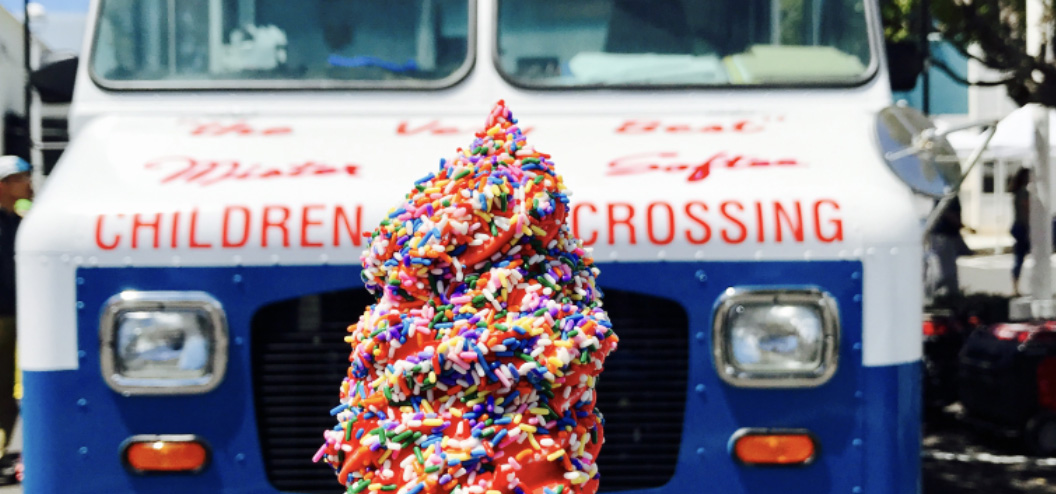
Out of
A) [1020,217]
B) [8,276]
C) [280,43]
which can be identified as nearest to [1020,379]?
[280,43]

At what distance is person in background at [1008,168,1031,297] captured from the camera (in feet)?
43.2

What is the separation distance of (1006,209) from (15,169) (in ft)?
97.9

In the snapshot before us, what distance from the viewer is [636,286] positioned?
3.04 m

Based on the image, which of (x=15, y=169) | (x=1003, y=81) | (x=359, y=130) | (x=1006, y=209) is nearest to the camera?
(x=359, y=130)

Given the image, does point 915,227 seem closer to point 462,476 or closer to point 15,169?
point 462,476

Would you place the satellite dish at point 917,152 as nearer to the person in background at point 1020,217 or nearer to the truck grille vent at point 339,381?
the truck grille vent at point 339,381

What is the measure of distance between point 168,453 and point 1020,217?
13.1m

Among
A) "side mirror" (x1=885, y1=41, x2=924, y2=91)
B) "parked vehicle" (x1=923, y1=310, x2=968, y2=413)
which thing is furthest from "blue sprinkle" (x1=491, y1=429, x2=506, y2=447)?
"parked vehicle" (x1=923, y1=310, x2=968, y2=413)

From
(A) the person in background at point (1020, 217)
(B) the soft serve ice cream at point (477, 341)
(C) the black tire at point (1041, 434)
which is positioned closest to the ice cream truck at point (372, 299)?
(B) the soft serve ice cream at point (477, 341)

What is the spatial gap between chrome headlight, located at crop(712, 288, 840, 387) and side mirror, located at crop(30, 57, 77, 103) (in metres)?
2.26

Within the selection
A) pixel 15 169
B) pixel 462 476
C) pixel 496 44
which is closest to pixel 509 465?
pixel 462 476

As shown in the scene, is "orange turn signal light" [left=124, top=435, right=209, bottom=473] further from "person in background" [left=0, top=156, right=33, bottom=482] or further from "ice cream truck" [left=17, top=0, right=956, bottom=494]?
"person in background" [left=0, top=156, right=33, bottom=482]

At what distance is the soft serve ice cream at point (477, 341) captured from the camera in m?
2.44

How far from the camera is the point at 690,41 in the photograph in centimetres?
379
